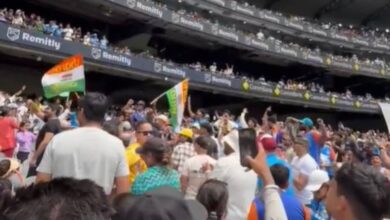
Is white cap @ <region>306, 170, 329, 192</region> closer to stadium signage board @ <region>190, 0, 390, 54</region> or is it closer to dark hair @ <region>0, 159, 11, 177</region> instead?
dark hair @ <region>0, 159, 11, 177</region>

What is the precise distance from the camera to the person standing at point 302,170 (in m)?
6.02

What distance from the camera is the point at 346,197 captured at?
8.14 feet

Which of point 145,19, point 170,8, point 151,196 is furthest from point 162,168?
point 170,8

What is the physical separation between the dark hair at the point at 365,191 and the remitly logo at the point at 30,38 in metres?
19.5

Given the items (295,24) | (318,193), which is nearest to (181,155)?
(318,193)

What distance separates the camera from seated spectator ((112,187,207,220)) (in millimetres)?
1855

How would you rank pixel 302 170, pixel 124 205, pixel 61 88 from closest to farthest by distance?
pixel 124 205 → pixel 302 170 → pixel 61 88

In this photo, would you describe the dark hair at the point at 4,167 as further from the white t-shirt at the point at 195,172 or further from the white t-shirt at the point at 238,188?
the white t-shirt at the point at 238,188

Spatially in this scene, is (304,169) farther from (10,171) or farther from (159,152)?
(10,171)

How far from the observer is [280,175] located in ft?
14.1

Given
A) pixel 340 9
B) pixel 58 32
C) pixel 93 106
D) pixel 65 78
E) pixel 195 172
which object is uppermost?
pixel 340 9

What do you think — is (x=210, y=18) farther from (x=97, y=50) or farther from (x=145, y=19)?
(x=97, y=50)

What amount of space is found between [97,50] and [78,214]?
23562mm

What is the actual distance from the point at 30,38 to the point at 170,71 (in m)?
8.33
